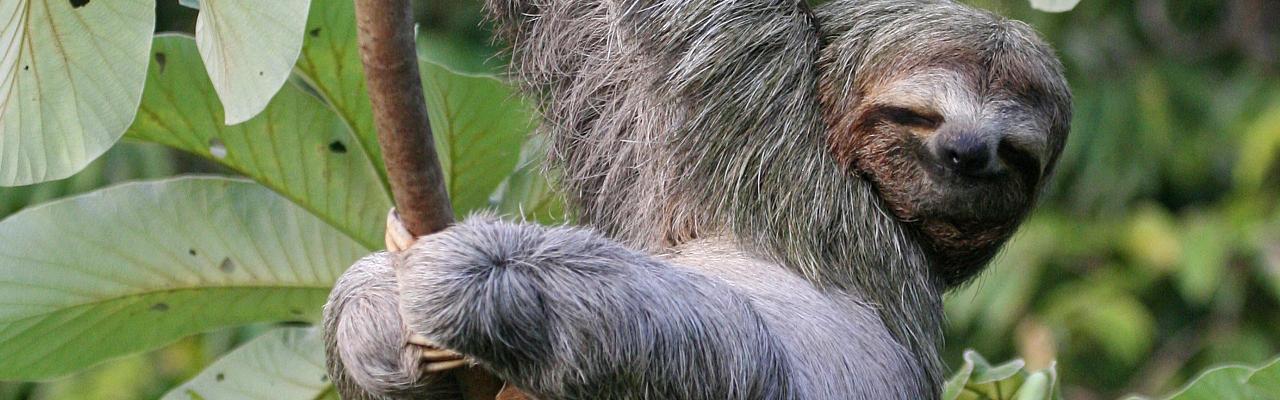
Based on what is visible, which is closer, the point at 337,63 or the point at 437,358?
the point at 437,358

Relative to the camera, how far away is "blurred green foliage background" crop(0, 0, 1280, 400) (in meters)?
8.80

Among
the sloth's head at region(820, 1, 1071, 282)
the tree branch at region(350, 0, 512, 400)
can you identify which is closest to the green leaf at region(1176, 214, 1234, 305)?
the sloth's head at region(820, 1, 1071, 282)

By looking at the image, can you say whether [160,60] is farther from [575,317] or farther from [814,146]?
[814,146]

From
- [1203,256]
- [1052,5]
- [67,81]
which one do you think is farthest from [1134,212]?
[67,81]

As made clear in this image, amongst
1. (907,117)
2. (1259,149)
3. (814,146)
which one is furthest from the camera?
(1259,149)

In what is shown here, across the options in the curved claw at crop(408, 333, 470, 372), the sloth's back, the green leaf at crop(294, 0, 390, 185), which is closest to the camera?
the curved claw at crop(408, 333, 470, 372)

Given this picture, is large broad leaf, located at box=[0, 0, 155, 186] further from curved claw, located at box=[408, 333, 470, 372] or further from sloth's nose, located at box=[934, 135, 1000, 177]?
sloth's nose, located at box=[934, 135, 1000, 177]

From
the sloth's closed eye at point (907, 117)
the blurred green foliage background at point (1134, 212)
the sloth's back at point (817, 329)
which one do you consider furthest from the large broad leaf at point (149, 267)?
the blurred green foliage background at point (1134, 212)

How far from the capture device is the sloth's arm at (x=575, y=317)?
2.23 m

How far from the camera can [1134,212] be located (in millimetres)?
10578

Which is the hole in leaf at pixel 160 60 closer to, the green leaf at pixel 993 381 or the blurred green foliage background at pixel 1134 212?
the green leaf at pixel 993 381

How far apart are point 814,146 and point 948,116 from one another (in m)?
0.37

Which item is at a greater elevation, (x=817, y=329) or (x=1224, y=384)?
(x=817, y=329)

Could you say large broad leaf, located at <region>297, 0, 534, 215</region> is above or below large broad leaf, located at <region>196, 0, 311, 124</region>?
below
